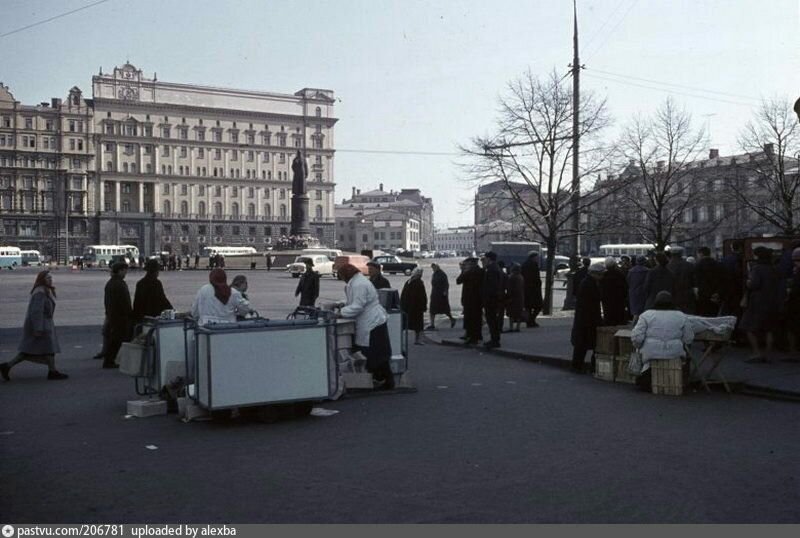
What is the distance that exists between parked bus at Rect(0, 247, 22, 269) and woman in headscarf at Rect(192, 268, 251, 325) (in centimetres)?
8692

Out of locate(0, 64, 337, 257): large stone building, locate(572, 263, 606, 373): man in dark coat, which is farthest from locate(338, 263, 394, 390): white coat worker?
locate(0, 64, 337, 257): large stone building

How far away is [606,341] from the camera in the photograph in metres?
12.7

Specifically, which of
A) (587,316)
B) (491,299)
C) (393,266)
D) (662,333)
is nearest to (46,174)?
(393,266)

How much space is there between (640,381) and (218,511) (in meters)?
7.28

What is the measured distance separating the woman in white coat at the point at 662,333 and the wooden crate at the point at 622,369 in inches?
36.1

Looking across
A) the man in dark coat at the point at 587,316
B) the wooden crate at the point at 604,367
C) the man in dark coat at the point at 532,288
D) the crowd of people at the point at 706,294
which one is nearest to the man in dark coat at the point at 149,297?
the man in dark coat at the point at 587,316

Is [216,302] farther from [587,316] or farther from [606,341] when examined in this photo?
[587,316]

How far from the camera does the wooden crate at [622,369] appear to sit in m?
12.1

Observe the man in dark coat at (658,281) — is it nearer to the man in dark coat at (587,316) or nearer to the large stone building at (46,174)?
the man in dark coat at (587,316)

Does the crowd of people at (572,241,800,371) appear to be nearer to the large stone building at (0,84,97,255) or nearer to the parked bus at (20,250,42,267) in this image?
the parked bus at (20,250,42,267)

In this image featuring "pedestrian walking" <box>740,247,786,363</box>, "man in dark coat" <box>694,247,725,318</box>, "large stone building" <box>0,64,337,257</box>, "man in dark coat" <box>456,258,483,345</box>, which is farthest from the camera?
"large stone building" <box>0,64,337,257</box>

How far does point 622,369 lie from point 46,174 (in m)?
121

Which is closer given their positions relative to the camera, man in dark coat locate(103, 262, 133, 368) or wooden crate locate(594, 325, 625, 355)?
wooden crate locate(594, 325, 625, 355)

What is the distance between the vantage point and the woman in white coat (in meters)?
10.9
